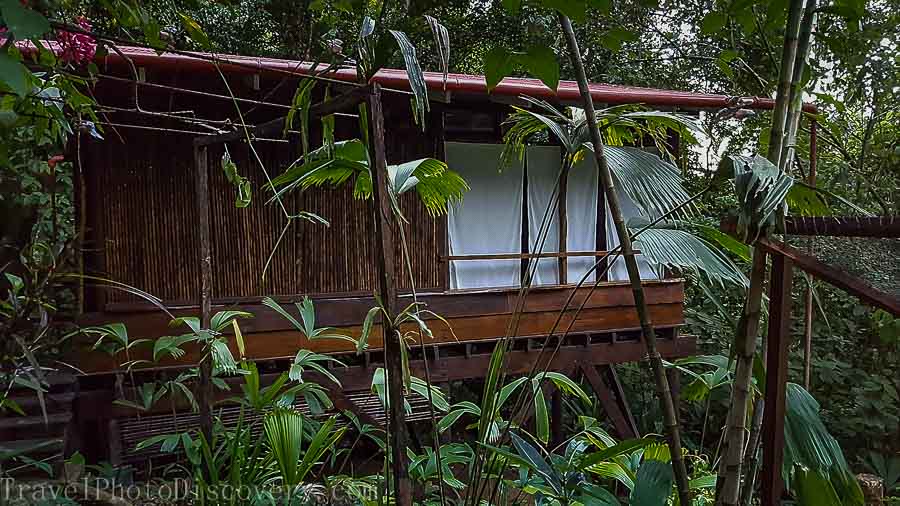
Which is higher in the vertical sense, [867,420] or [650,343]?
[650,343]

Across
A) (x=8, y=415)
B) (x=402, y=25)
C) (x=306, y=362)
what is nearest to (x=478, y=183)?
(x=306, y=362)

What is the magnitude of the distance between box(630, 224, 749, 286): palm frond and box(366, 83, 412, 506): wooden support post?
66 centimetres

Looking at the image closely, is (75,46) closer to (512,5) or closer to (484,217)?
(512,5)

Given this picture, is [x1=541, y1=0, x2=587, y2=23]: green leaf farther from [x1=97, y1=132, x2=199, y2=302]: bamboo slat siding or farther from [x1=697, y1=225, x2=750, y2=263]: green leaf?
[x1=97, y1=132, x2=199, y2=302]: bamboo slat siding

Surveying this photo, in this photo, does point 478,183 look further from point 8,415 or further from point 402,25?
point 402,25

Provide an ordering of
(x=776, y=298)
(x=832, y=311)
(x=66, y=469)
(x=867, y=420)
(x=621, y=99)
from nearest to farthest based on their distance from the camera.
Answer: (x=776, y=298) → (x=66, y=469) → (x=621, y=99) → (x=867, y=420) → (x=832, y=311)

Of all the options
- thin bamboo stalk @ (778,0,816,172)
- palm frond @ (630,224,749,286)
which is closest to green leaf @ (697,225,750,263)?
palm frond @ (630,224,749,286)

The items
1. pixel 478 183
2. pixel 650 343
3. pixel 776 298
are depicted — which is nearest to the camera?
pixel 776 298

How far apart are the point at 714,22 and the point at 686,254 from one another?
52 centimetres

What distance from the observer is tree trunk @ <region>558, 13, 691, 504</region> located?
145 cm

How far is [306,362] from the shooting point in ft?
12.0

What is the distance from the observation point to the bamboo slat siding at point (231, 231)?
470 centimetres

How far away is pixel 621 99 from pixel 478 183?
1.42 meters

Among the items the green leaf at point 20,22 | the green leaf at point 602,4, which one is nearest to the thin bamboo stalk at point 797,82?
the green leaf at point 602,4
